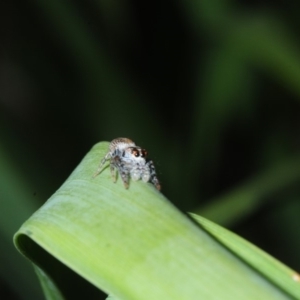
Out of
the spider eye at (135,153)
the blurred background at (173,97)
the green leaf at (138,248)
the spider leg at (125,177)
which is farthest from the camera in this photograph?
the blurred background at (173,97)

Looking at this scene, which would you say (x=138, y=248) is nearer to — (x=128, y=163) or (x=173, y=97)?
(x=128, y=163)

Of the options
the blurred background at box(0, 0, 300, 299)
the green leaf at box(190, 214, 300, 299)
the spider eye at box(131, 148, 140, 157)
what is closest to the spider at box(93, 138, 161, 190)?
the spider eye at box(131, 148, 140, 157)

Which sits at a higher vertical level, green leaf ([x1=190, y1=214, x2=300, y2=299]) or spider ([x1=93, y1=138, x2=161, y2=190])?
spider ([x1=93, y1=138, x2=161, y2=190])

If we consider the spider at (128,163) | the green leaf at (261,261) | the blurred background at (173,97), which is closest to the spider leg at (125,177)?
the spider at (128,163)

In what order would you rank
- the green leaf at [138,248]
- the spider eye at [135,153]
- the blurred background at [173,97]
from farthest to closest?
the blurred background at [173,97] < the spider eye at [135,153] < the green leaf at [138,248]

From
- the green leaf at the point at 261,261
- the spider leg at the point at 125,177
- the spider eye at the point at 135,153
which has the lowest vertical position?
the green leaf at the point at 261,261

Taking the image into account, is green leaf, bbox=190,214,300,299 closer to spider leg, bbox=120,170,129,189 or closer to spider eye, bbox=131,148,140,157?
spider leg, bbox=120,170,129,189

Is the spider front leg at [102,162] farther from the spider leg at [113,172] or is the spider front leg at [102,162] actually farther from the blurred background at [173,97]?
the blurred background at [173,97]
